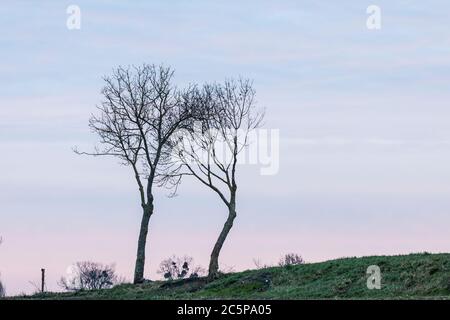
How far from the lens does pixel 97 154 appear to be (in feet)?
212

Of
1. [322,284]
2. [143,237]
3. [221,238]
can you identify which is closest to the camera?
[322,284]

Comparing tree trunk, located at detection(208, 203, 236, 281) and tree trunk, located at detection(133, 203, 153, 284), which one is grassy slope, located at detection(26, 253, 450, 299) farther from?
tree trunk, located at detection(133, 203, 153, 284)

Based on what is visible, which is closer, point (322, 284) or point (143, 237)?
point (322, 284)

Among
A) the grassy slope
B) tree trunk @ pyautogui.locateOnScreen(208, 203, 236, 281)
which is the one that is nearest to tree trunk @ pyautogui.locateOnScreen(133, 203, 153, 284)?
the grassy slope

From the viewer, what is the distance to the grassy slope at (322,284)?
44.0 meters

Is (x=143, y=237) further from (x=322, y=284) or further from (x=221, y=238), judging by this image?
(x=322, y=284)

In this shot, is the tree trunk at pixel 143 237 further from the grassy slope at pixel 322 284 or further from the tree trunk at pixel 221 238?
the tree trunk at pixel 221 238

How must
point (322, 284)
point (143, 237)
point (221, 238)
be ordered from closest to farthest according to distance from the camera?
1. point (322, 284)
2. point (221, 238)
3. point (143, 237)

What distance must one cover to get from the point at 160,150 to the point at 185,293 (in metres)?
12.5

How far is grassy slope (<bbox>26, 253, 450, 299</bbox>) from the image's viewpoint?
144 feet

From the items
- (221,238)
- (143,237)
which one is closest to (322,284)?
(221,238)

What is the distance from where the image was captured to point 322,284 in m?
48.8

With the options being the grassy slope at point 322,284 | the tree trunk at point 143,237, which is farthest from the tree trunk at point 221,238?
the tree trunk at point 143,237
